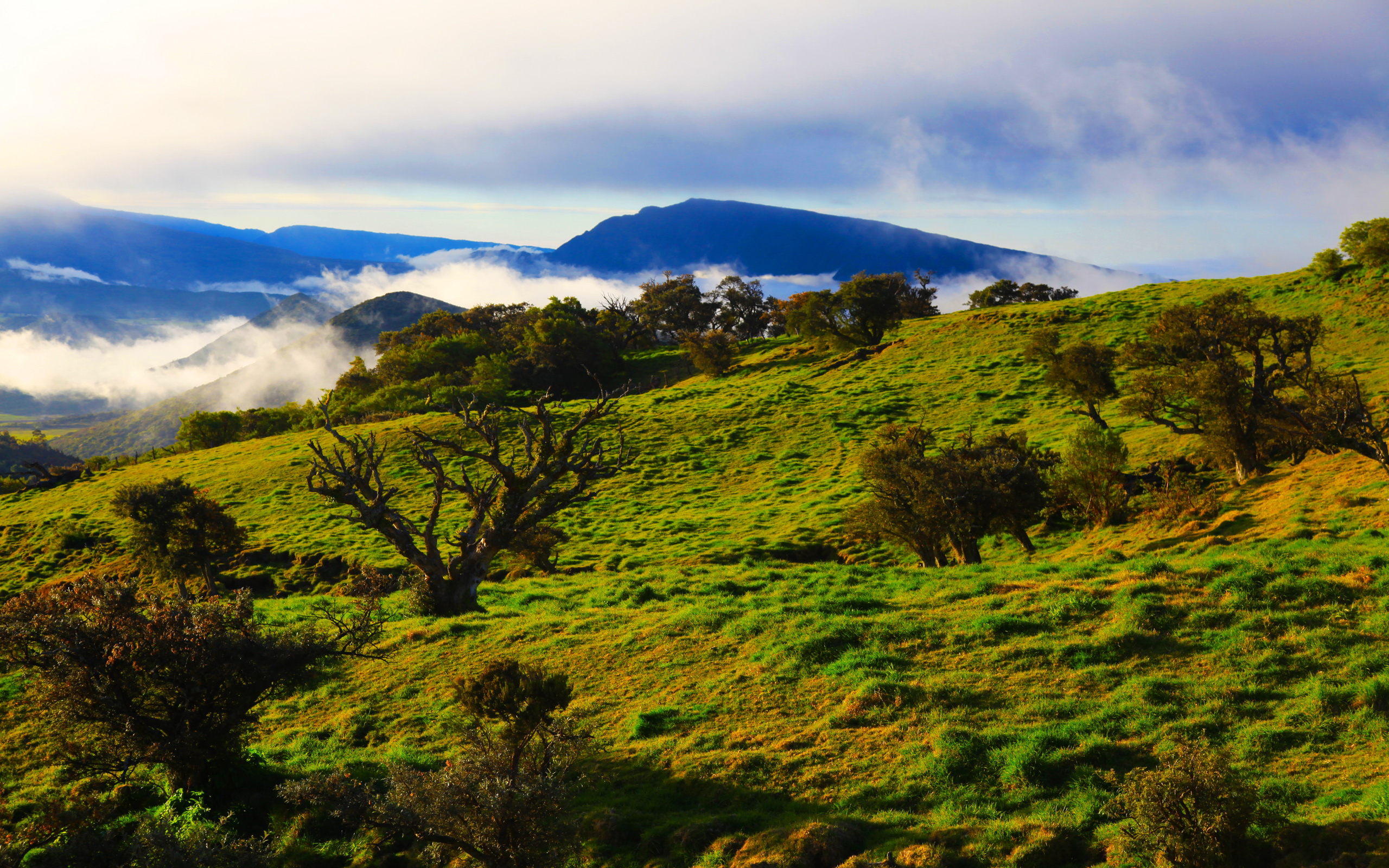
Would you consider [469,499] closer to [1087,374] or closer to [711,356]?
[1087,374]

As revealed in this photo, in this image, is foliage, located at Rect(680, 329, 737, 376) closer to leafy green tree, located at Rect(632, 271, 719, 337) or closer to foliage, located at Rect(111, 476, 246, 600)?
leafy green tree, located at Rect(632, 271, 719, 337)

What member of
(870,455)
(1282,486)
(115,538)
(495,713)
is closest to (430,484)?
(115,538)

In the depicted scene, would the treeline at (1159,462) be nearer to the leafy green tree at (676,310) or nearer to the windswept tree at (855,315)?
the windswept tree at (855,315)

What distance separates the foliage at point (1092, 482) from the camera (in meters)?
23.5

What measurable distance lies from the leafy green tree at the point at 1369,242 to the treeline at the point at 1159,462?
1164 inches

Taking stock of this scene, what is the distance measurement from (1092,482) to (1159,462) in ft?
22.3

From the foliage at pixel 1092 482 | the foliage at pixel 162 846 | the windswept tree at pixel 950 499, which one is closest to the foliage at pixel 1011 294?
the foliage at pixel 1092 482

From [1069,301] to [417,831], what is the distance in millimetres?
71946

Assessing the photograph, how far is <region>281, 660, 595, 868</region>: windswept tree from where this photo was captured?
765cm

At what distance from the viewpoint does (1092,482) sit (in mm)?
23469

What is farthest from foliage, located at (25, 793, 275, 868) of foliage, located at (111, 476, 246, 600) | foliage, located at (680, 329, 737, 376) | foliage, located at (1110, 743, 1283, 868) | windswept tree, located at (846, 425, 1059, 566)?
foliage, located at (680, 329, 737, 376)

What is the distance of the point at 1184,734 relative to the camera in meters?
9.25

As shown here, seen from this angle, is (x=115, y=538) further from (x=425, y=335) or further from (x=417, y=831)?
(x=425, y=335)

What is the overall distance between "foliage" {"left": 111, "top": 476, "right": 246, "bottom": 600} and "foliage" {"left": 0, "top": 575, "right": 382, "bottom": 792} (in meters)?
20.5
